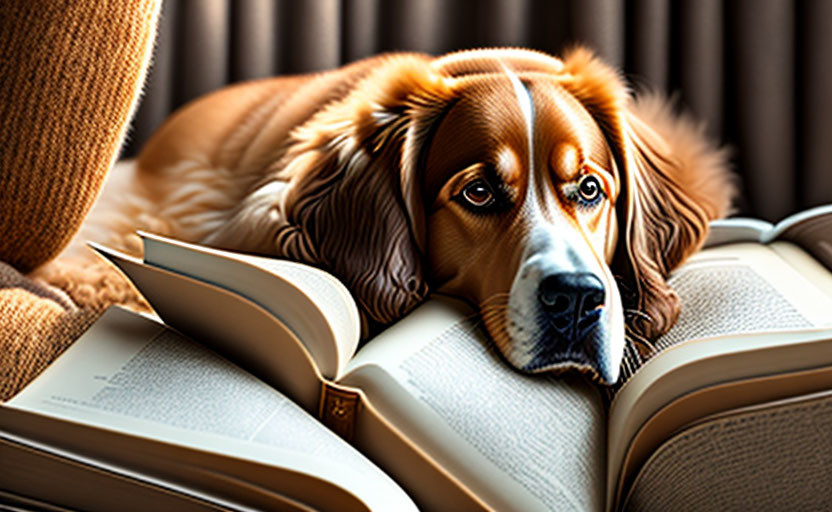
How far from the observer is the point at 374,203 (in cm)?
112

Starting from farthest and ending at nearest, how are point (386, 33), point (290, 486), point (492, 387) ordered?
point (386, 33), point (492, 387), point (290, 486)

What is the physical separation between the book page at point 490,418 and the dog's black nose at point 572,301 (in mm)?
59

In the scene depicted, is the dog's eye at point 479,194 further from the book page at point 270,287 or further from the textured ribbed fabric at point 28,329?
the textured ribbed fabric at point 28,329

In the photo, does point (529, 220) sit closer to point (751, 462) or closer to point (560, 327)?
point (560, 327)

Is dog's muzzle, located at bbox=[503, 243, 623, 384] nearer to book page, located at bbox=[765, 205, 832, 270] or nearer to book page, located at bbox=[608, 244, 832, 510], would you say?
book page, located at bbox=[608, 244, 832, 510]

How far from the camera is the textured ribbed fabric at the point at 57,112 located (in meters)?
0.93

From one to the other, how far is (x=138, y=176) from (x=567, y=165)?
1.00 metres

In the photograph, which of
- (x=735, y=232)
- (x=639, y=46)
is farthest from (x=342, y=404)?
(x=639, y=46)

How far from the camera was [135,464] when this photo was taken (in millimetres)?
719

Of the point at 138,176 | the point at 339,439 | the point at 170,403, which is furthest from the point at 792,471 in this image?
the point at 138,176

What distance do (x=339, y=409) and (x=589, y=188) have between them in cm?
44

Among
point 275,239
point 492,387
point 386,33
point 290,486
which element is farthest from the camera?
point 386,33

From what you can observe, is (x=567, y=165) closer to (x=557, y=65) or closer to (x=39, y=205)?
(x=557, y=65)

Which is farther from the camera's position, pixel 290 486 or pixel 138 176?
pixel 138 176
